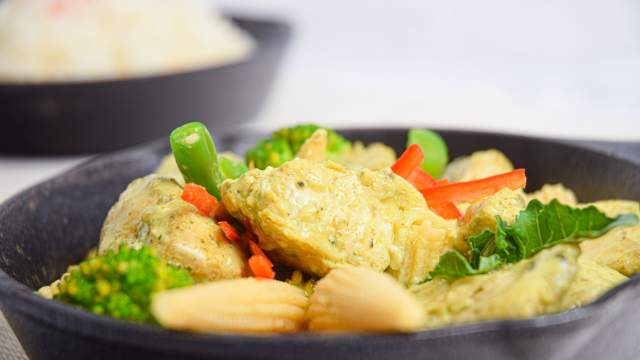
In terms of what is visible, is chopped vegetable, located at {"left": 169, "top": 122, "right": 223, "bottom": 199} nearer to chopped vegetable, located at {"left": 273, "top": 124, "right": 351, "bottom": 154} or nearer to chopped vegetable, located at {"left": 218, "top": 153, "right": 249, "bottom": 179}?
chopped vegetable, located at {"left": 218, "top": 153, "right": 249, "bottom": 179}

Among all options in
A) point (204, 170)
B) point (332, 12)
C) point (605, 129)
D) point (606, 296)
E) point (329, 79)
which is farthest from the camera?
point (332, 12)

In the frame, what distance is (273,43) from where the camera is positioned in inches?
235

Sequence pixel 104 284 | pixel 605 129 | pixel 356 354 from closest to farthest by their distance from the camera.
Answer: pixel 356 354, pixel 104 284, pixel 605 129

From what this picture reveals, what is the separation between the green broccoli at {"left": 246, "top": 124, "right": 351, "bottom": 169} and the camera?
9.65ft

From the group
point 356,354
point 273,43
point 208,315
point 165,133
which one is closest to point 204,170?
point 208,315

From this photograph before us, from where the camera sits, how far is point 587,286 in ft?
6.24

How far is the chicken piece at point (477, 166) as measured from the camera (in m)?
2.85

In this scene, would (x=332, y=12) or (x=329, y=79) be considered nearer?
(x=329, y=79)

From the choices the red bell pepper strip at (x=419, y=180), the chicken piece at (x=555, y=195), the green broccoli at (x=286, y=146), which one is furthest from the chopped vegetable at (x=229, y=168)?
the chicken piece at (x=555, y=195)

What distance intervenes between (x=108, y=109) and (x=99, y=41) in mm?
1104

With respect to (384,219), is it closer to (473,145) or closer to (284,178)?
(284,178)

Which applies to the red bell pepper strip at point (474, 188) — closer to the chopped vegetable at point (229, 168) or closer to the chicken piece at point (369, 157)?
the chicken piece at point (369, 157)

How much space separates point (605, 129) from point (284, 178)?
3977 mm

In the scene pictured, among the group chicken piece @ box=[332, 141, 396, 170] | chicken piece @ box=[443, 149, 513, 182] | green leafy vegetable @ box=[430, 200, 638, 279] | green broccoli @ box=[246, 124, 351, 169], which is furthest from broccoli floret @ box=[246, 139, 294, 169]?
green leafy vegetable @ box=[430, 200, 638, 279]
